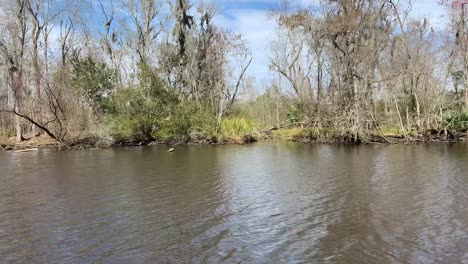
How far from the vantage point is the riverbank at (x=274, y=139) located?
26094mm

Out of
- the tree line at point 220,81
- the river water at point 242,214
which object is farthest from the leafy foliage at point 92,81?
the river water at point 242,214

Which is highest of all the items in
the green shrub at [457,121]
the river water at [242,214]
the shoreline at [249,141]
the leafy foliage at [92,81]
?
the leafy foliage at [92,81]

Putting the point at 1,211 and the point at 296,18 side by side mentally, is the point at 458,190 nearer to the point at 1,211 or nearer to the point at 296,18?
the point at 1,211

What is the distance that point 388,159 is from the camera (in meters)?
17.8

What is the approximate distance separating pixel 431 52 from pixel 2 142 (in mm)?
30624

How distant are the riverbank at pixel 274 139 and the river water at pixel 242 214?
10.2 m

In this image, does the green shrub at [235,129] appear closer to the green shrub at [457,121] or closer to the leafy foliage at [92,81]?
the leafy foliage at [92,81]

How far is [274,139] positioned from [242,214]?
2334cm

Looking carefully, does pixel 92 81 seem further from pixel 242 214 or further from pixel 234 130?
pixel 242 214

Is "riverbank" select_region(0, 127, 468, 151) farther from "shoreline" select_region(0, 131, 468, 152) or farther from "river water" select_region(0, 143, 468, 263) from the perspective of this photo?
"river water" select_region(0, 143, 468, 263)

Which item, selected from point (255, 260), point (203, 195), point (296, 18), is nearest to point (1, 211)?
point (203, 195)

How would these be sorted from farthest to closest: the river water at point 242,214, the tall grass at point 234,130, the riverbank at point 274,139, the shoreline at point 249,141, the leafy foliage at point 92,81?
1. the leafy foliage at point 92,81
2. the tall grass at point 234,130
3. the riverbank at point 274,139
4. the shoreline at point 249,141
5. the river water at point 242,214

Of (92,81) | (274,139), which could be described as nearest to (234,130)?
(274,139)

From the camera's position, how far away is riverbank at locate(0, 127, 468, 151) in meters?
26.1
